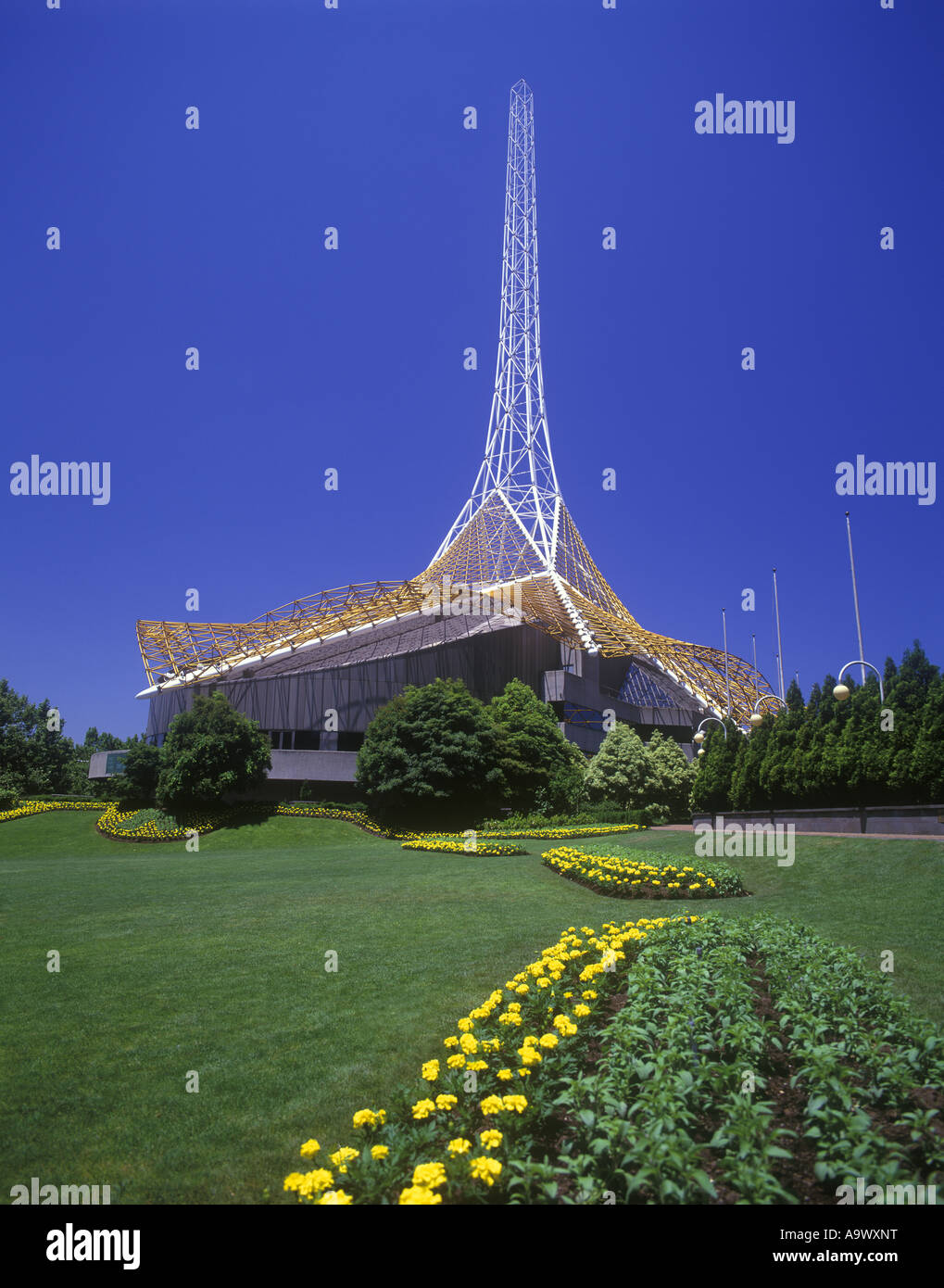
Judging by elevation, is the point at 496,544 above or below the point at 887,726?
above

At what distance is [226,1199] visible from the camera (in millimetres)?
4609

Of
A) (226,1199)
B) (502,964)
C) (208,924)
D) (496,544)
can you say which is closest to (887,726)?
(502,964)

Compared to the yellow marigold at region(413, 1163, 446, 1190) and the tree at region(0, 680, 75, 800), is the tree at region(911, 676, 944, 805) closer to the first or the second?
the yellow marigold at region(413, 1163, 446, 1190)

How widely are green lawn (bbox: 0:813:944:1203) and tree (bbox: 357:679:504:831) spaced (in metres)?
15.2

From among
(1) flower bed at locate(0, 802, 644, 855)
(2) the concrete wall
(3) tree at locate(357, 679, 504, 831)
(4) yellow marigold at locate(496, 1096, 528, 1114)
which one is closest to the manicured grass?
(2) the concrete wall

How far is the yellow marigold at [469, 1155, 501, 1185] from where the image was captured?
4035 millimetres

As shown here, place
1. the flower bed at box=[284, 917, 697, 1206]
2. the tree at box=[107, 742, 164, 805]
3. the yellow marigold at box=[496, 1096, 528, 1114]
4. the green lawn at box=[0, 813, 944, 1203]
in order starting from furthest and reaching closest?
the tree at box=[107, 742, 164, 805] < the green lawn at box=[0, 813, 944, 1203] < the yellow marigold at box=[496, 1096, 528, 1114] < the flower bed at box=[284, 917, 697, 1206]

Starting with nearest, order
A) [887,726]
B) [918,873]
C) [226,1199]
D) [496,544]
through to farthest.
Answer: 1. [226,1199]
2. [918,873]
3. [887,726]
4. [496,544]

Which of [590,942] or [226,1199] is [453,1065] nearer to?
[226,1199]

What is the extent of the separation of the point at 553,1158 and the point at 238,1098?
2.52 meters

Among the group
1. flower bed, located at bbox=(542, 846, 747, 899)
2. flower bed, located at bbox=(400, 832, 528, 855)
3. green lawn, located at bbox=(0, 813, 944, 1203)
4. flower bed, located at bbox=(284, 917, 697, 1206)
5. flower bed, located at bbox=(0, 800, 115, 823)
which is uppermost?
flower bed, located at bbox=(284, 917, 697, 1206)

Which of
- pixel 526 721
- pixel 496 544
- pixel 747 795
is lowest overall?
pixel 747 795

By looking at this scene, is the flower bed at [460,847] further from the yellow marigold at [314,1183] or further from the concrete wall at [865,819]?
the yellow marigold at [314,1183]

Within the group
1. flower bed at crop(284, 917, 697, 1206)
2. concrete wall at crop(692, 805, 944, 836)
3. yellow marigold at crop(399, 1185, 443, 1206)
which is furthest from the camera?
concrete wall at crop(692, 805, 944, 836)
